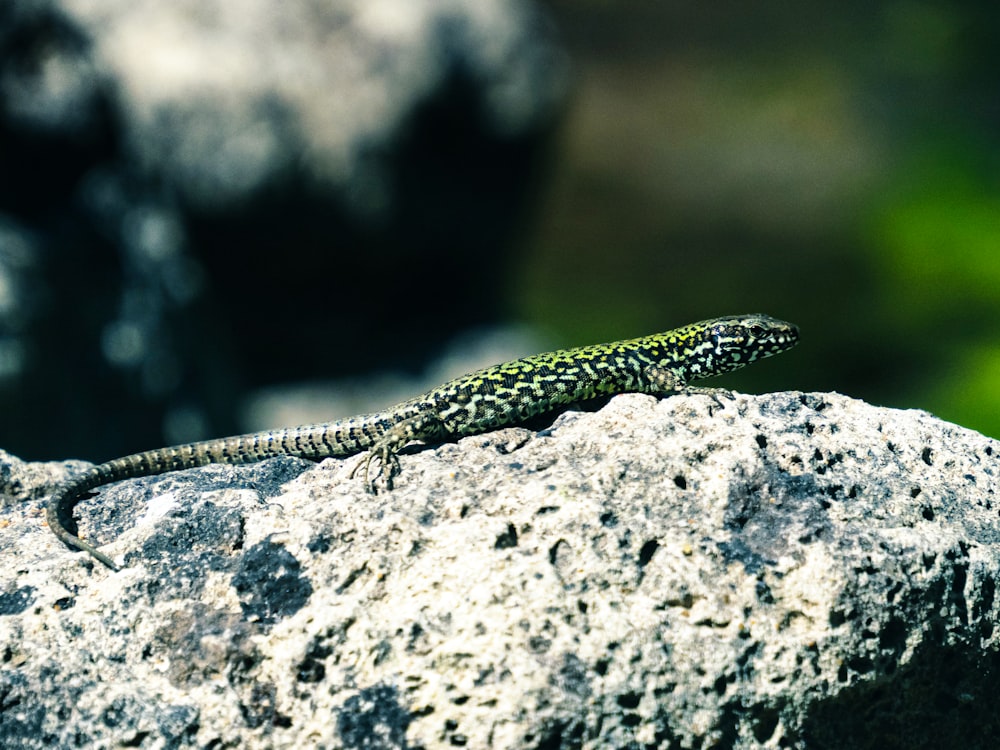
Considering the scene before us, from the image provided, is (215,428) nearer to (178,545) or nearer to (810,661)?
(178,545)

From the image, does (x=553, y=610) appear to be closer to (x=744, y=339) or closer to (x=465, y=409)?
(x=465, y=409)

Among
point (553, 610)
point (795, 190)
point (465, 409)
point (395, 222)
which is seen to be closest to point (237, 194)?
point (395, 222)

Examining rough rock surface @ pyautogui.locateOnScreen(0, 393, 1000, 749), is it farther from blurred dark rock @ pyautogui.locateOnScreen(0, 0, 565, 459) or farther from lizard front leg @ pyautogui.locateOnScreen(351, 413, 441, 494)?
blurred dark rock @ pyautogui.locateOnScreen(0, 0, 565, 459)

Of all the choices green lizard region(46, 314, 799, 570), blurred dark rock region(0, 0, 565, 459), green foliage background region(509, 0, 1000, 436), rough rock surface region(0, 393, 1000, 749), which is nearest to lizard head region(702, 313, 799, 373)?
green lizard region(46, 314, 799, 570)

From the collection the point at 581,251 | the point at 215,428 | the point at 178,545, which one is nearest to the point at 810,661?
the point at 178,545

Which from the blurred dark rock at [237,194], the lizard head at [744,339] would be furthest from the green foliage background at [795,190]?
the lizard head at [744,339]
